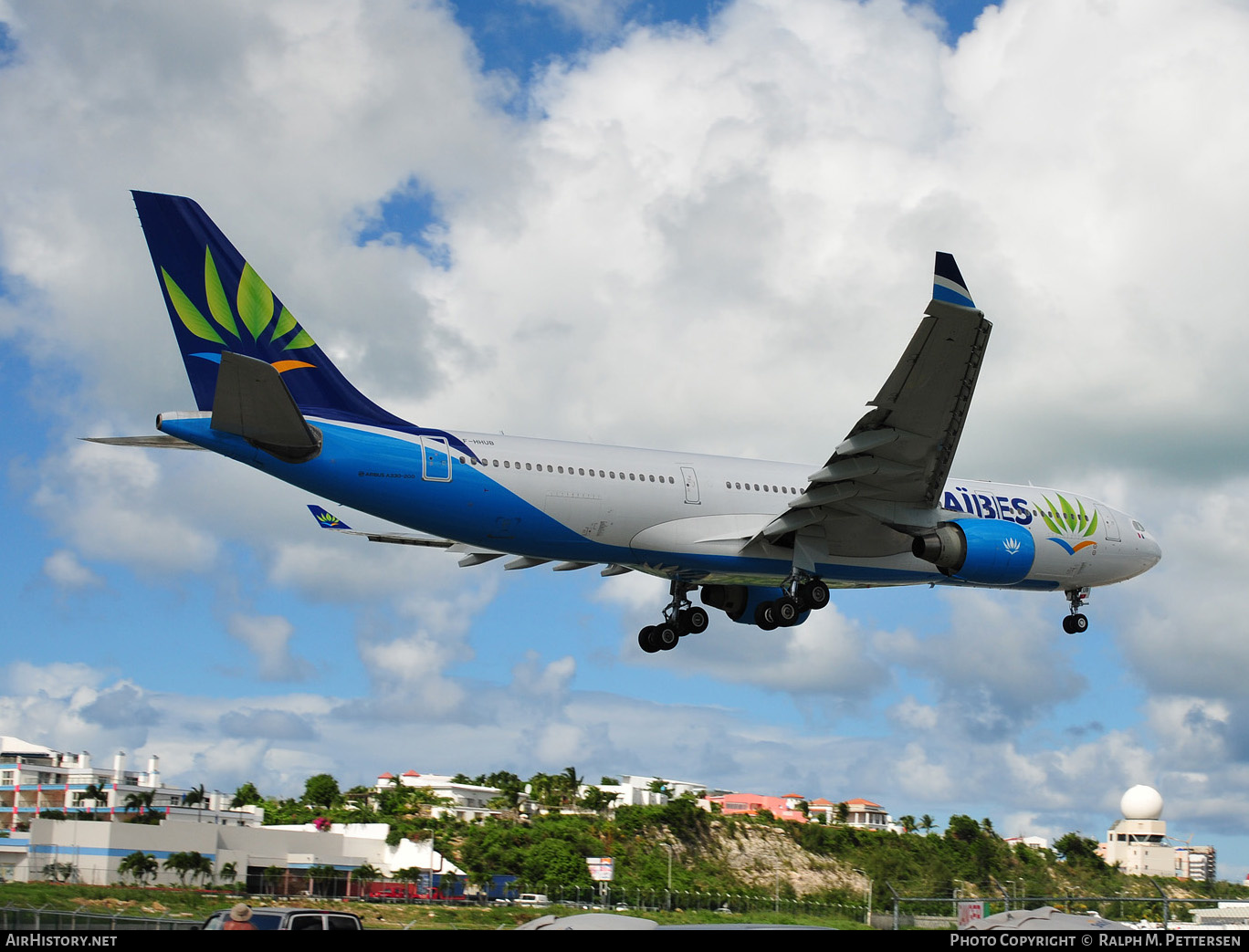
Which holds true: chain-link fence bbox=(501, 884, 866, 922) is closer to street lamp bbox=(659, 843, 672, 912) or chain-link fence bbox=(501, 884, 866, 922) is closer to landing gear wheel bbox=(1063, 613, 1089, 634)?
A: street lamp bbox=(659, 843, 672, 912)

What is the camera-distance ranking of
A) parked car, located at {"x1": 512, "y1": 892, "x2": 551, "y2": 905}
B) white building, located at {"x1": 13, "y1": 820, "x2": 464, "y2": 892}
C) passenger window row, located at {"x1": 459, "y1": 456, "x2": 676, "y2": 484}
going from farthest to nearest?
white building, located at {"x1": 13, "y1": 820, "x2": 464, "y2": 892}, parked car, located at {"x1": 512, "y1": 892, "x2": 551, "y2": 905}, passenger window row, located at {"x1": 459, "y1": 456, "x2": 676, "y2": 484}

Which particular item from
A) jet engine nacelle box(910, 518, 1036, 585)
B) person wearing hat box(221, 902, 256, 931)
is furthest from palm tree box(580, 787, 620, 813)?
person wearing hat box(221, 902, 256, 931)

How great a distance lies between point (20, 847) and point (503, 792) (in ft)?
184

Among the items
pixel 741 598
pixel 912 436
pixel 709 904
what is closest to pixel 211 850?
pixel 709 904

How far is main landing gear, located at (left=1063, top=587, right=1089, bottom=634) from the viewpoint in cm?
3188

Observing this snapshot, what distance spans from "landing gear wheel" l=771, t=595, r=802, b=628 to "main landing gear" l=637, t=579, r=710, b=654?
263 cm

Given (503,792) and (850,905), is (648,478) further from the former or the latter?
(503,792)

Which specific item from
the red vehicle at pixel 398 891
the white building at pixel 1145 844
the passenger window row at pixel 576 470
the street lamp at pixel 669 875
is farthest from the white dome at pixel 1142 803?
the passenger window row at pixel 576 470

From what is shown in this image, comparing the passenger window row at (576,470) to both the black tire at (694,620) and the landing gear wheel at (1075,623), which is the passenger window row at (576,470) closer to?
the black tire at (694,620)

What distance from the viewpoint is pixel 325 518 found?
28.9 m

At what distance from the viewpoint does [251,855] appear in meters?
52.3

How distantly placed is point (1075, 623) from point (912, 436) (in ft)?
33.4

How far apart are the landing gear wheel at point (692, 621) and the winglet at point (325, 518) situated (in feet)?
26.5

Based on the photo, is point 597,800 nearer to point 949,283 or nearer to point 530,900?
point 530,900
